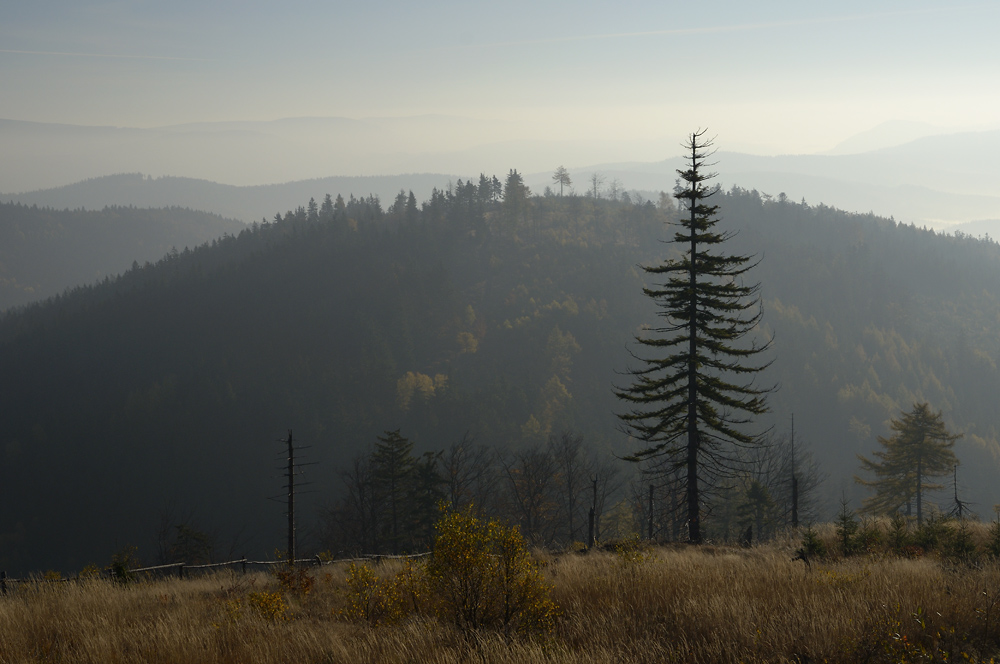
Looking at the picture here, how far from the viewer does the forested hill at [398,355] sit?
117250mm

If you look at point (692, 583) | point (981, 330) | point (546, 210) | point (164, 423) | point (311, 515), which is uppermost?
point (546, 210)

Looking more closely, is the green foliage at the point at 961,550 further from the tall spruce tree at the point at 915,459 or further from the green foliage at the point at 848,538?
the tall spruce tree at the point at 915,459

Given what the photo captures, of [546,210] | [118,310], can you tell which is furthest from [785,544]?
[118,310]

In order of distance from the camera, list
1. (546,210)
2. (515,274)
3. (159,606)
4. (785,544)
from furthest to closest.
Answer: (546,210) < (515,274) < (785,544) < (159,606)

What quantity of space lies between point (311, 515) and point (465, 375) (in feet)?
164

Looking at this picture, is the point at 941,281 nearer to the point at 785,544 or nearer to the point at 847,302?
the point at 847,302

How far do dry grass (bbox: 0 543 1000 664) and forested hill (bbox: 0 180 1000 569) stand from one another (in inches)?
3815

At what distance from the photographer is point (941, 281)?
626 ft

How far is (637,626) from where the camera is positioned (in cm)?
645

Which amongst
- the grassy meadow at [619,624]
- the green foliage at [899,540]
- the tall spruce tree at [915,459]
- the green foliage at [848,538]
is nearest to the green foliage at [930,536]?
the green foliage at [899,540]

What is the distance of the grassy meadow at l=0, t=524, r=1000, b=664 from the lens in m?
5.59

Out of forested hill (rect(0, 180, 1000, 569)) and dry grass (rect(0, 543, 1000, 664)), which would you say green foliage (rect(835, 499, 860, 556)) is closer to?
dry grass (rect(0, 543, 1000, 664))

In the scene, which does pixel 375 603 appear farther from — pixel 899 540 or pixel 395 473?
pixel 395 473

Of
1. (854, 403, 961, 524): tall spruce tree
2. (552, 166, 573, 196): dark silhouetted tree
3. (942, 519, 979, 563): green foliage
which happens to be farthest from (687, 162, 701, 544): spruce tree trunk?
(552, 166, 573, 196): dark silhouetted tree
